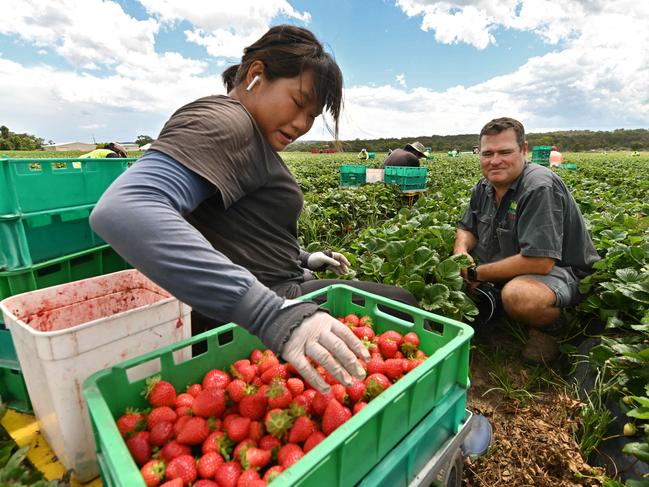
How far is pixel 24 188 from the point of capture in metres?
1.40

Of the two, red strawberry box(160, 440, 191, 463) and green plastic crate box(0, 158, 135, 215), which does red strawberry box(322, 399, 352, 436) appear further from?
green plastic crate box(0, 158, 135, 215)

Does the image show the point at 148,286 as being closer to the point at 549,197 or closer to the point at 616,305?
the point at 549,197

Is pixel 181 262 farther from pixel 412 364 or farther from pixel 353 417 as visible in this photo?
pixel 412 364

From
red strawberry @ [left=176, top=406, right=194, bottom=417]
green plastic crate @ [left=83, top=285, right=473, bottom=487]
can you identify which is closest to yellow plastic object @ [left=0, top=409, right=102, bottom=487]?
green plastic crate @ [left=83, top=285, right=473, bottom=487]

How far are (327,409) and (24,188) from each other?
1346mm

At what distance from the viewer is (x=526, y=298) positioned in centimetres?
270

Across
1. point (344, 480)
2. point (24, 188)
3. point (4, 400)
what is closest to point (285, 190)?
point (24, 188)

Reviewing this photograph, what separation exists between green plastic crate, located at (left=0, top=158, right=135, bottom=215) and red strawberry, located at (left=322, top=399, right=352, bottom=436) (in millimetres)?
1275

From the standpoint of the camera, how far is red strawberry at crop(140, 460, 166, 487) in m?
0.95

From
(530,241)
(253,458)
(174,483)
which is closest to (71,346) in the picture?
Result: (174,483)

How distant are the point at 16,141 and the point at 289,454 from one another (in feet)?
244

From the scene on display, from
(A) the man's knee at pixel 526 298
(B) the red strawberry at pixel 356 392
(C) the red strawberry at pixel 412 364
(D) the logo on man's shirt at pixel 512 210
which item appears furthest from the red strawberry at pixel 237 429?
(D) the logo on man's shirt at pixel 512 210

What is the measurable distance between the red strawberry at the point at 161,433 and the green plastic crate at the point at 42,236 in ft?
2.64

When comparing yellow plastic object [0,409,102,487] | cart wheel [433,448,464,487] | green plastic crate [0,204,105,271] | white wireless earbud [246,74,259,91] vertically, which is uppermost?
white wireless earbud [246,74,259,91]
